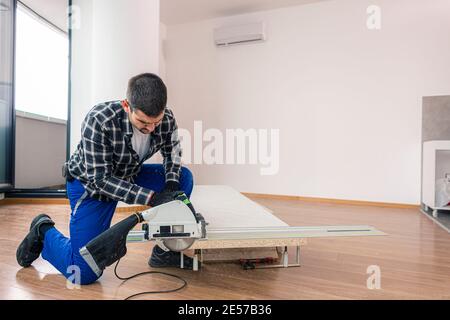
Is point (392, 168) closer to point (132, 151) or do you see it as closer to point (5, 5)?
point (132, 151)

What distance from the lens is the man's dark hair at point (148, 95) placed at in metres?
1.06

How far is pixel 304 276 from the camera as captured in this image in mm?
1394

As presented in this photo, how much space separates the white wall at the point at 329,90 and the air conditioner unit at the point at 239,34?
0.10 meters

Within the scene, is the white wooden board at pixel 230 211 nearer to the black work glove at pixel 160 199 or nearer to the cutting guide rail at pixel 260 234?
the cutting guide rail at pixel 260 234

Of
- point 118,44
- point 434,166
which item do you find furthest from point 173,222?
point 434,166

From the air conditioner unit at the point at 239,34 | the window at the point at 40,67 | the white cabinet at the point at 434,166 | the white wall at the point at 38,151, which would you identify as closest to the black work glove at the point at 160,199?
the white cabinet at the point at 434,166

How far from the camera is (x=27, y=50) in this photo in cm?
368

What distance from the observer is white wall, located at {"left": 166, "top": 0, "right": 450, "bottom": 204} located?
11.0ft

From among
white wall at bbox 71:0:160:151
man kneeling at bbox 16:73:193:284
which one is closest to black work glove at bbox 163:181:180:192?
man kneeling at bbox 16:73:193:284

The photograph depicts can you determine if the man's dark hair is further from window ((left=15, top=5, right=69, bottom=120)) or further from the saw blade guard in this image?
window ((left=15, top=5, right=69, bottom=120))

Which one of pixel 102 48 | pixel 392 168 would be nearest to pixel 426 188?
pixel 392 168

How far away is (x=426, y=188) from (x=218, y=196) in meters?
2.02

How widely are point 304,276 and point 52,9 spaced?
3983 millimetres

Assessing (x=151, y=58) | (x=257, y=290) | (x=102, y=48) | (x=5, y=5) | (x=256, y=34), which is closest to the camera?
(x=257, y=290)
